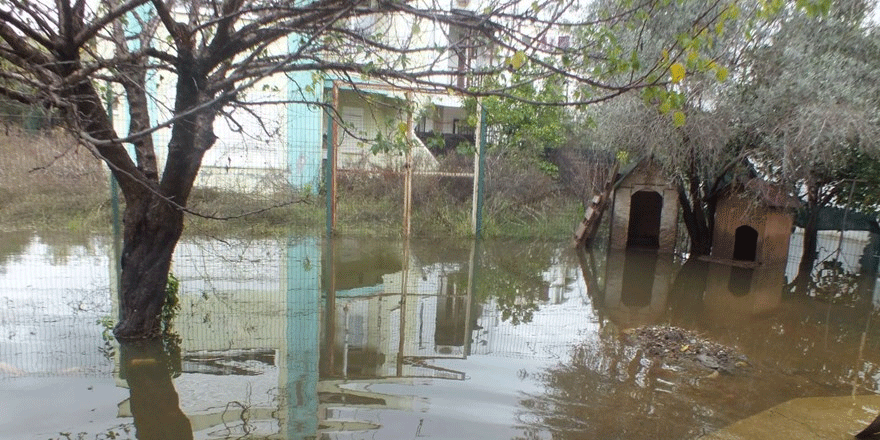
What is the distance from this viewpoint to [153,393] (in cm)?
436

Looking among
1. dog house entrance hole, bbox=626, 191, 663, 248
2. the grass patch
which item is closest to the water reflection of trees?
dog house entrance hole, bbox=626, 191, 663, 248

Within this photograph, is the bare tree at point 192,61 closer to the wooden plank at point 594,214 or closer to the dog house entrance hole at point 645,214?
the wooden plank at point 594,214

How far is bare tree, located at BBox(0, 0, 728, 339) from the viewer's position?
358cm

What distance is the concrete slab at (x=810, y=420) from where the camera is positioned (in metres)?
4.12

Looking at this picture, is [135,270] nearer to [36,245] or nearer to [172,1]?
[172,1]

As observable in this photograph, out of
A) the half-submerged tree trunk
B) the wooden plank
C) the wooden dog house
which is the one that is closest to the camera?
the half-submerged tree trunk

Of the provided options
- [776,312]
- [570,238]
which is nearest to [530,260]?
[570,238]

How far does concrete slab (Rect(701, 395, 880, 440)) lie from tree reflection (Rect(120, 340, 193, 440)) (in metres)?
3.77

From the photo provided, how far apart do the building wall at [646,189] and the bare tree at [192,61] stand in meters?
6.69

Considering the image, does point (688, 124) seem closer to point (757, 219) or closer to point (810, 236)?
point (757, 219)

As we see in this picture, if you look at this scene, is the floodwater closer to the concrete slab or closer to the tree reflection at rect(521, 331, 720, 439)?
the tree reflection at rect(521, 331, 720, 439)

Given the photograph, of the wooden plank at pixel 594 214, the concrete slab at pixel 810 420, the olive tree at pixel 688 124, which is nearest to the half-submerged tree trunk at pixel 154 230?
the concrete slab at pixel 810 420

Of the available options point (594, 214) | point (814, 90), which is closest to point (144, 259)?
point (594, 214)

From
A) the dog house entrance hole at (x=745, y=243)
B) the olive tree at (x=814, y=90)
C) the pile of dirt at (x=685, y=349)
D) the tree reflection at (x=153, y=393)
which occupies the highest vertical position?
the olive tree at (x=814, y=90)
